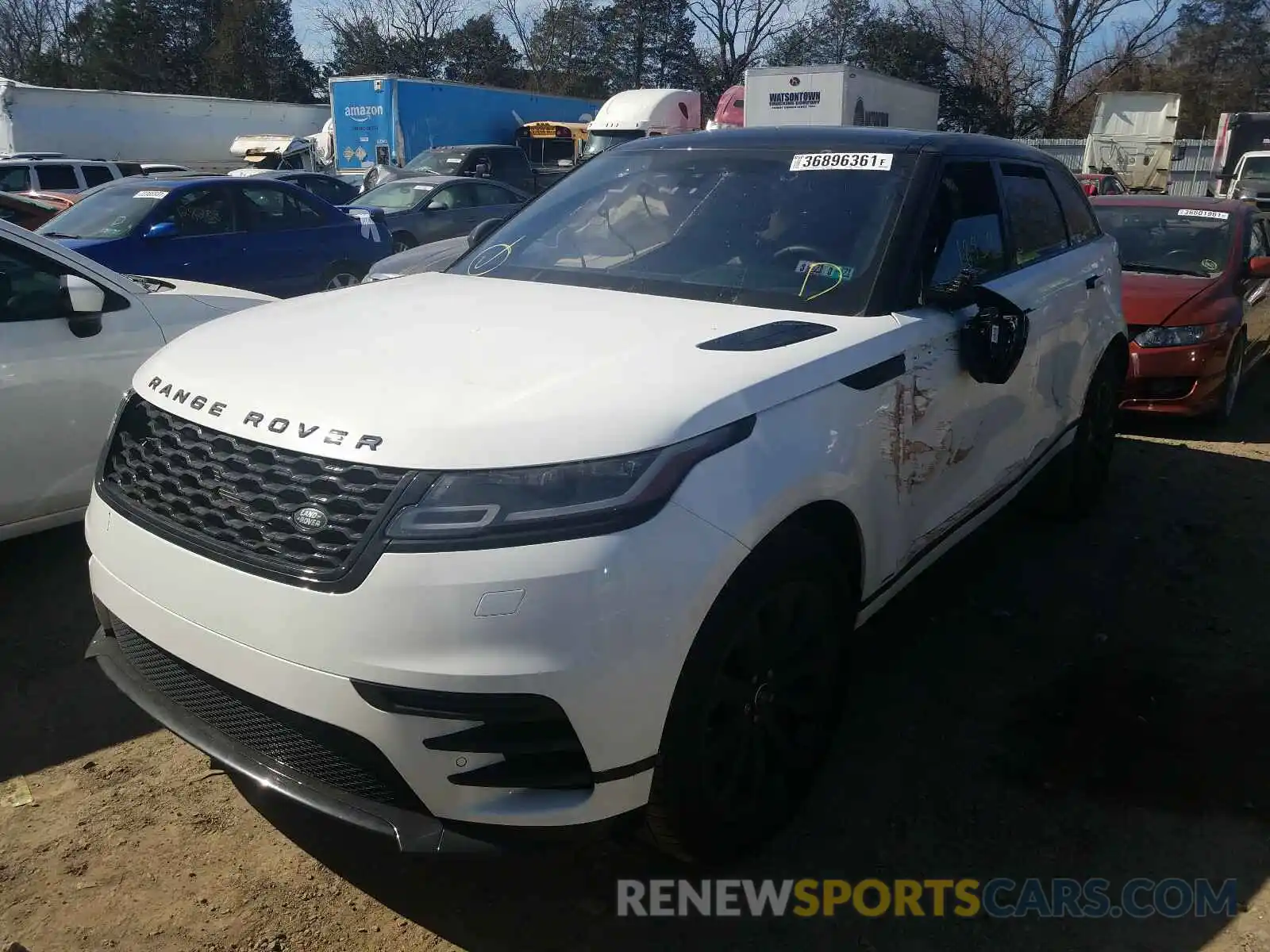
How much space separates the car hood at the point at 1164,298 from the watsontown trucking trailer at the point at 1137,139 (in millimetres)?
20128

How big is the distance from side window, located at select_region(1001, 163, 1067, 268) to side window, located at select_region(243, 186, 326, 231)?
295 inches

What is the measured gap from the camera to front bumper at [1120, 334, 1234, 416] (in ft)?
22.9

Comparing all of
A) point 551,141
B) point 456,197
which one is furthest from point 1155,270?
point 551,141

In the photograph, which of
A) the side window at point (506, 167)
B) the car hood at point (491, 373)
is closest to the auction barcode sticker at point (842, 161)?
the car hood at point (491, 373)

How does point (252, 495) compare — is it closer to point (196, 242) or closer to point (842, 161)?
point (842, 161)

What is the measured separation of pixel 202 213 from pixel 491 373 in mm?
8142

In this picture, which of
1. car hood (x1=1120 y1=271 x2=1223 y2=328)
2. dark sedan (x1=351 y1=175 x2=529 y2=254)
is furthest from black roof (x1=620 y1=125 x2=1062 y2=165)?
dark sedan (x1=351 y1=175 x2=529 y2=254)

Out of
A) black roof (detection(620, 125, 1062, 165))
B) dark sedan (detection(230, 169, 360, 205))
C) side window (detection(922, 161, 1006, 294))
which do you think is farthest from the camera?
dark sedan (detection(230, 169, 360, 205))

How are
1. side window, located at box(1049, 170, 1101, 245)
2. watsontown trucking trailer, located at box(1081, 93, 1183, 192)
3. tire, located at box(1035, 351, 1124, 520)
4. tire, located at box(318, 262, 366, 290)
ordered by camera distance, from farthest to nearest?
watsontown trucking trailer, located at box(1081, 93, 1183, 192), tire, located at box(318, 262, 366, 290), tire, located at box(1035, 351, 1124, 520), side window, located at box(1049, 170, 1101, 245)

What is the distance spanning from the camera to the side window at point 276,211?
32.1ft

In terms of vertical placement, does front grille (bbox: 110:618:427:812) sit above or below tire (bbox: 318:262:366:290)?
above

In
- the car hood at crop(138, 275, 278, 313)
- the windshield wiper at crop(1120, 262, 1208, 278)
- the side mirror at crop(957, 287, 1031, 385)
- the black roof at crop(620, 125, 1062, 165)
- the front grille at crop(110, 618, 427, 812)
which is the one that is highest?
the black roof at crop(620, 125, 1062, 165)

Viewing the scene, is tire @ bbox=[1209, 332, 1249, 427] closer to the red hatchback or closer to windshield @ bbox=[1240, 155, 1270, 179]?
the red hatchback

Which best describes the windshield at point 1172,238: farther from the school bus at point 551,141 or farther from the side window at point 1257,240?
the school bus at point 551,141
